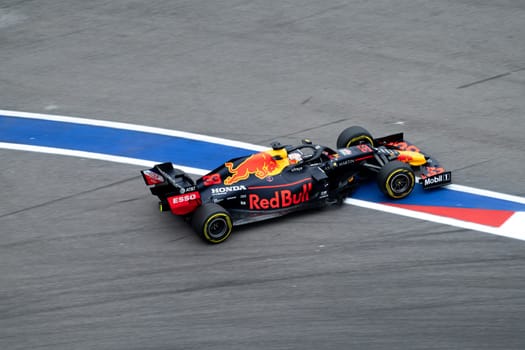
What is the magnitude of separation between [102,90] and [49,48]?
3026 millimetres

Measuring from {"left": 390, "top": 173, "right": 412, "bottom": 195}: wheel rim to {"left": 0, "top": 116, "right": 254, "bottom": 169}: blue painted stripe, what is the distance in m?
3.27

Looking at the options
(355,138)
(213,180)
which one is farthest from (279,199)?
(355,138)

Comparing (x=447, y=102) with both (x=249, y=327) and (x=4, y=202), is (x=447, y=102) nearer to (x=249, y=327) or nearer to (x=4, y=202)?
(x=249, y=327)

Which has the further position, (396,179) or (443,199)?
(443,199)

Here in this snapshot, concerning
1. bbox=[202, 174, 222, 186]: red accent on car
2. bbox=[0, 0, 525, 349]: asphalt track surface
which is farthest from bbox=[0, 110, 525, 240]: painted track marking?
bbox=[202, 174, 222, 186]: red accent on car

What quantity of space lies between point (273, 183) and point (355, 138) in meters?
2.19

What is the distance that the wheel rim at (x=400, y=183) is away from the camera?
1171 centimetres

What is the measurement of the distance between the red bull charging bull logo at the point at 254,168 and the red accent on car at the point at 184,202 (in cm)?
61

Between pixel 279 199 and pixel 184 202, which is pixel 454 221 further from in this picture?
pixel 184 202

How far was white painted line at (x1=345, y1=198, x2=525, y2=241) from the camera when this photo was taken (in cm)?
1111

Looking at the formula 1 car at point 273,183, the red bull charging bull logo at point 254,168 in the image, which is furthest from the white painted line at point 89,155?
the red bull charging bull logo at point 254,168

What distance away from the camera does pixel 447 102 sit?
15.1m

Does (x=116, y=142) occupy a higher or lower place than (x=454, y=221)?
higher

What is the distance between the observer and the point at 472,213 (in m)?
11.7
